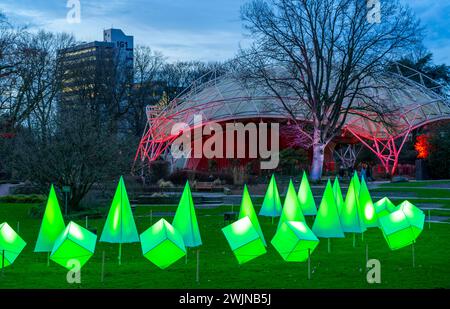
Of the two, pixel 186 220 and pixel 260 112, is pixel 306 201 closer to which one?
pixel 186 220

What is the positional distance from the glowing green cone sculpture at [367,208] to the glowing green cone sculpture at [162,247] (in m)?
8.44

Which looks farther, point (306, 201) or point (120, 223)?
point (306, 201)

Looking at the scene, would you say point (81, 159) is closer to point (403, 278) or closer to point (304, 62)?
point (403, 278)

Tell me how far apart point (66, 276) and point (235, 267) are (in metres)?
3.51

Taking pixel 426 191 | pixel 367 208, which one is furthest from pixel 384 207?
pixel 426 191

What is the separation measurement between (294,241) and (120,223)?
4747 mm

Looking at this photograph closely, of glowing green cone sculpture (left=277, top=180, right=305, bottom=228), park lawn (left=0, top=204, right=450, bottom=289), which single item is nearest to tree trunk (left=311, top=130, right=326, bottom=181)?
park lawn (left=0, top=204, right=450, bottom=289)

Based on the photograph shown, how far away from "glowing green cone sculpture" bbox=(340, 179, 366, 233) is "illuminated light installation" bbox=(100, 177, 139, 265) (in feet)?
20.0

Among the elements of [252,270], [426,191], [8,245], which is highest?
[426,191]

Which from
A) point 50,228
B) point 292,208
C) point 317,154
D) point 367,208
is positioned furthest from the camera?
point 317,154

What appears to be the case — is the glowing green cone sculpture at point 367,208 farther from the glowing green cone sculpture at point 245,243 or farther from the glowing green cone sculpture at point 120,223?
the glowing green cone sculpture at point 120,223

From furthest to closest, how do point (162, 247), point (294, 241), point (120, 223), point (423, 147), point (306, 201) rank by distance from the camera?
point (423, 147), point (306, 201), point (120, 223), point (294, 241), point (162, 247)

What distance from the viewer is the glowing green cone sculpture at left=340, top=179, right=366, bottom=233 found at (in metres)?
17.9

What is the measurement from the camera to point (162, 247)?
12688mm
